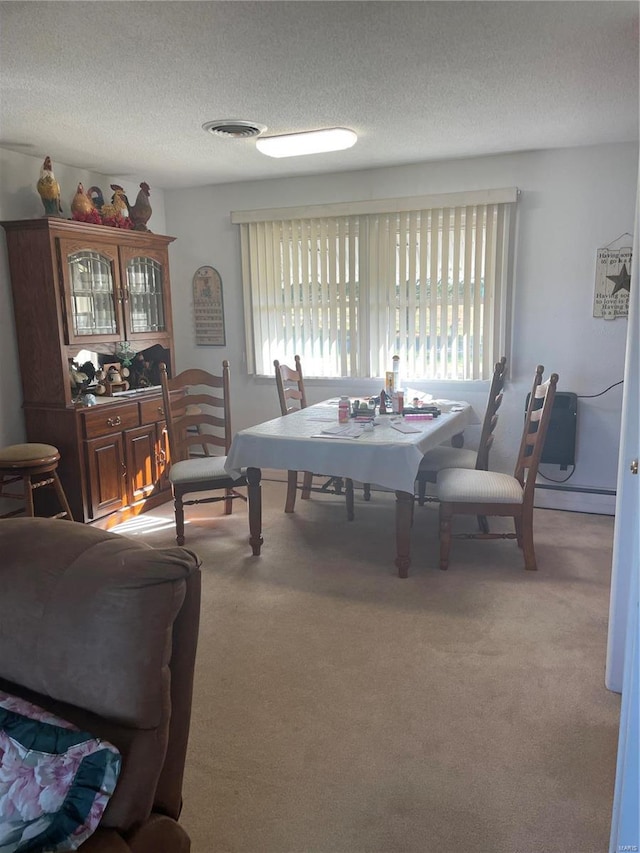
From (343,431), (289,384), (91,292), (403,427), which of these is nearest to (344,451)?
(343,431)

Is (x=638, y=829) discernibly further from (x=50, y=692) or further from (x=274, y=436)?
(x=274, y=436)

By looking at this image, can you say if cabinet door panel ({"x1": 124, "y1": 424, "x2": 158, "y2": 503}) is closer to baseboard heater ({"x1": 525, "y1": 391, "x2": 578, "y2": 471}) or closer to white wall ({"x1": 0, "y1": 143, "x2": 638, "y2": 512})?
white wall ({"x1": 0, "y1": 143, "x2": 638, "y2": 512})

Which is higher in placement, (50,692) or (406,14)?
(406,14)

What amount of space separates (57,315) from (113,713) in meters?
3.15

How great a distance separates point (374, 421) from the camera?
3.64 meters

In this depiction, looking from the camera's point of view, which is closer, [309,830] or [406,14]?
[309,830]

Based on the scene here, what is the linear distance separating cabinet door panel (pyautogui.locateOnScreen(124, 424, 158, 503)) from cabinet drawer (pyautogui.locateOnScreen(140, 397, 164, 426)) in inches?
1.7

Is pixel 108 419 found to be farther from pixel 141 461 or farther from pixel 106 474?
pixel 141 461

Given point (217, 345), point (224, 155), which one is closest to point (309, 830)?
point (224, 155)

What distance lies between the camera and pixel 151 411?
4422 mm

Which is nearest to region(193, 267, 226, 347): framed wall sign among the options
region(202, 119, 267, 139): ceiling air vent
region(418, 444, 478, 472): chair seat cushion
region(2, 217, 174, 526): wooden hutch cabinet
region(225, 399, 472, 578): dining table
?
region(2, 217, 174, 526): wooden hutch cabinet

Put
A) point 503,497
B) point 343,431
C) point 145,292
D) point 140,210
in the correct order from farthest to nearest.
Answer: point 145,292, point 140,210, point 343,431, point 503,497

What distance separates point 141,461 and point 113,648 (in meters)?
3.36

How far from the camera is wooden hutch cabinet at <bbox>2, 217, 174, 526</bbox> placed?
381cm
